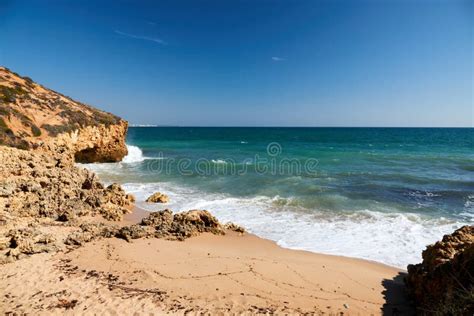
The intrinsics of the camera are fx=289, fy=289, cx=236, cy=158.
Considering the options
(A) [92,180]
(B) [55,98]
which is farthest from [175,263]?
(B) [55,98]

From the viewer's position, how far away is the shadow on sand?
17.8 feet

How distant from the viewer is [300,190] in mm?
15969

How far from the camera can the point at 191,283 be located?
611 cm

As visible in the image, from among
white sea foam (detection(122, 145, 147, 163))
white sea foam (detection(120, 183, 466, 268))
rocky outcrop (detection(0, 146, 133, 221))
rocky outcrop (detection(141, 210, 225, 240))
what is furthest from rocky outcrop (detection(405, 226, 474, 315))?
white sea foam (detection(122, 145, 147, 163))

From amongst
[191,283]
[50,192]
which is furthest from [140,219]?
[191,283]

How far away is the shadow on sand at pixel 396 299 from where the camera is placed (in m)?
5.41

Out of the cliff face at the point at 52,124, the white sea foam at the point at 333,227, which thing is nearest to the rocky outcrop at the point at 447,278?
the white sea foam at the point at 333,227

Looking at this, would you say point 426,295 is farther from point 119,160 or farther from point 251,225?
point 119,160

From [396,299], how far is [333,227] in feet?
15.2

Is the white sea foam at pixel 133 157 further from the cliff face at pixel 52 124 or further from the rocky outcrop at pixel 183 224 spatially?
the rocky outcrop at pixel 183 224

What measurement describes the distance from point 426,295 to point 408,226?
5977 millimetres

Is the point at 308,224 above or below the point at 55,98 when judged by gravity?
below

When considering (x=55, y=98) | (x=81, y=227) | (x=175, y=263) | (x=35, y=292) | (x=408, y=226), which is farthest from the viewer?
(x=55, y=98)

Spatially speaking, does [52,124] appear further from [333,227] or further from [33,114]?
[333,227]
